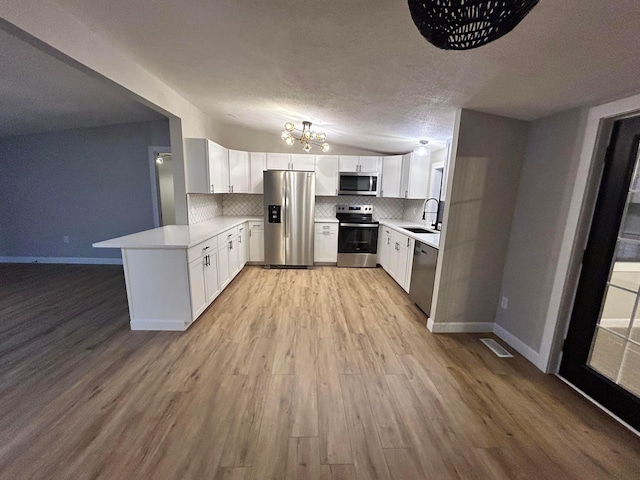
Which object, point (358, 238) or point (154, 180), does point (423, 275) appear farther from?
point (154, 180)

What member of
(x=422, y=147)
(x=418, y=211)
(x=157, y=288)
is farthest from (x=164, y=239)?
(x=418, y=211)

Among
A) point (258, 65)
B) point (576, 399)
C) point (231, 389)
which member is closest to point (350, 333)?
point (231, 389)

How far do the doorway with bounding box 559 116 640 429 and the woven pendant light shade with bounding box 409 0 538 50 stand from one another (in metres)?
1.86

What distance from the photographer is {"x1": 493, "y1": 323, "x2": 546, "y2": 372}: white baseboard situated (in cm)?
220

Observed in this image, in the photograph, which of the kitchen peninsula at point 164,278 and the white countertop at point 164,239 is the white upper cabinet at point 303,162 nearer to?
the white countertop at point 164,239

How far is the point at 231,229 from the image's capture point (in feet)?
12.4

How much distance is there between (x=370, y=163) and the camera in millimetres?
4785

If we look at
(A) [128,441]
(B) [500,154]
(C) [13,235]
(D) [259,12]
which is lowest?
(A) [128,441]

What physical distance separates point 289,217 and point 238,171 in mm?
1266

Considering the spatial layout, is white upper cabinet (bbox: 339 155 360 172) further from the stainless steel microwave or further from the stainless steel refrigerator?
the stainless steel refrigerator

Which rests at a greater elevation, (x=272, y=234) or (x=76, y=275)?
(x=272, y=234)

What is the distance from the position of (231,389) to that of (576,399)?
101 inches

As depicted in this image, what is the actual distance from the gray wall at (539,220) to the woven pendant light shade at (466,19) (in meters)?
1.93

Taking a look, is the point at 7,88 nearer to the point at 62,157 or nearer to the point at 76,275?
the point at 62,157
